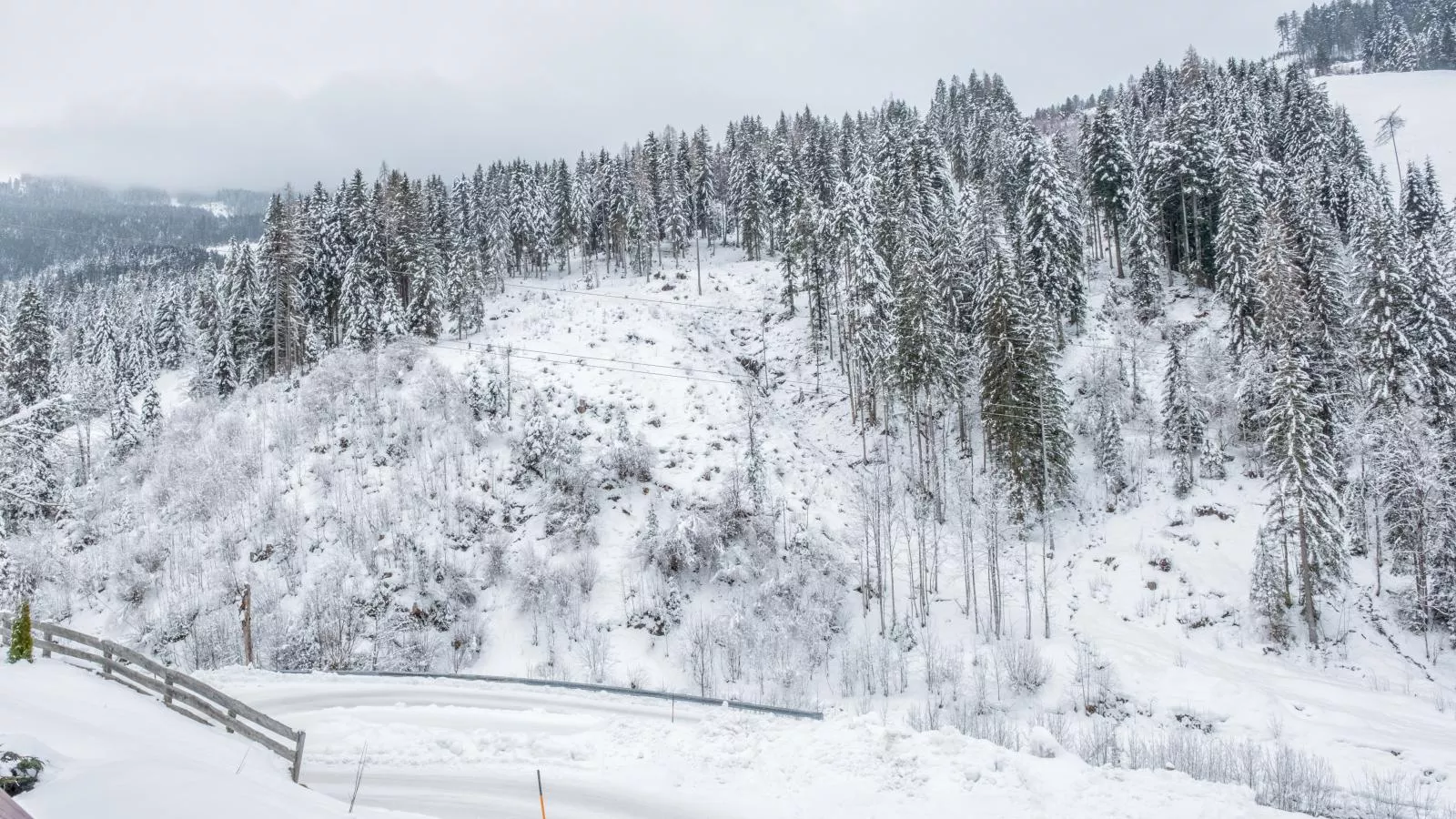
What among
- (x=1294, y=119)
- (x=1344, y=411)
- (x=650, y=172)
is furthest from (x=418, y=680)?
(x=1294, y=119)

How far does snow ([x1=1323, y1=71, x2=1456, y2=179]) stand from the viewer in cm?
8561

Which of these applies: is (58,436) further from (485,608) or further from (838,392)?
(838,392)

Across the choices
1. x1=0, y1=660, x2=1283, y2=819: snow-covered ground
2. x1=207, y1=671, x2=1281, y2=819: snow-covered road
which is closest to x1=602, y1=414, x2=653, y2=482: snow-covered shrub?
x1=207, y1=671, x2=1281, y2=819: snow-covered road

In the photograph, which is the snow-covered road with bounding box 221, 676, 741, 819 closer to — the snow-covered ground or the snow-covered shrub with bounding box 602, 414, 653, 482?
the snow-covered ground

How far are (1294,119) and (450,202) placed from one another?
96.0 meters

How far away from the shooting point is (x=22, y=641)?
1440 centimetres

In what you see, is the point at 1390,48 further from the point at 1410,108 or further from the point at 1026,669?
the point at 1026,669

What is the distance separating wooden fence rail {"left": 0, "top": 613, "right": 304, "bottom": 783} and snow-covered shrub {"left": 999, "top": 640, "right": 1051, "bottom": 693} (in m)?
26.0

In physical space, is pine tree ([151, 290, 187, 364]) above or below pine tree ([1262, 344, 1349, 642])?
above

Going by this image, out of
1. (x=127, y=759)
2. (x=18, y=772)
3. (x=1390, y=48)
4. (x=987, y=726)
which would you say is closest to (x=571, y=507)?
(x=987, y=726)

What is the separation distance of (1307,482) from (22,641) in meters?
43.6

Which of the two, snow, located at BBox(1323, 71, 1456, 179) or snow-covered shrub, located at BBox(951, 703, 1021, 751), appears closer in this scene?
snow-covered shrub, located at BBox(951, 703, 1021, 751)

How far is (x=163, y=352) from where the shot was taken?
79.2 meters

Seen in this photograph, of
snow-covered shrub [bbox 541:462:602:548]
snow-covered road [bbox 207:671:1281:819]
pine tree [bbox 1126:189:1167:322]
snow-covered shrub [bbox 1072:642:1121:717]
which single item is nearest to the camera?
snow-covered road [bbox 207:671:1281:819]
